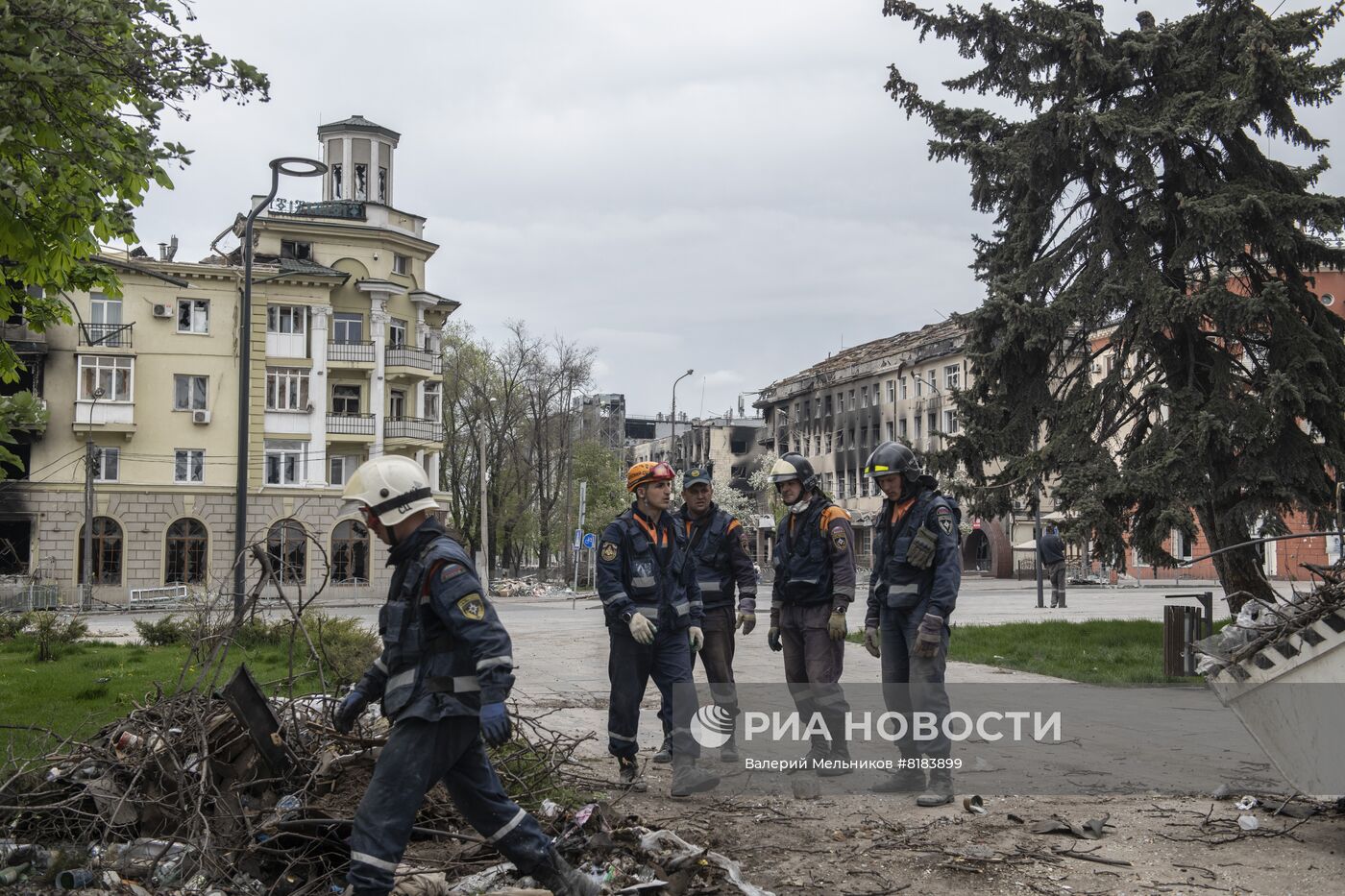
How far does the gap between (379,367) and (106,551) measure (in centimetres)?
1277

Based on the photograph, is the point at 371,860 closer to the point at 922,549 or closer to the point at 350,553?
the point at 922,549

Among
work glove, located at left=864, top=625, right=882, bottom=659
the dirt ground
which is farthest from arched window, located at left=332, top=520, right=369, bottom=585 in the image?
the dirt ground

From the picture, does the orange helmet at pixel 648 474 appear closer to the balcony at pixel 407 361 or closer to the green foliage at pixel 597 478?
the balcony at pixel 407 361

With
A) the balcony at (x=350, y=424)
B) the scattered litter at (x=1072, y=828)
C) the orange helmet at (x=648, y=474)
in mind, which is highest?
the balcony at (x=350, y=424)

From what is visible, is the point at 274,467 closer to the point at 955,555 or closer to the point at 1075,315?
the point at 1075,315

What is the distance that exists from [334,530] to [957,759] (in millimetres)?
42168

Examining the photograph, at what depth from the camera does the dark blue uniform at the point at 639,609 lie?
24.8 feet

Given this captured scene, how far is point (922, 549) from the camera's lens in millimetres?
7242

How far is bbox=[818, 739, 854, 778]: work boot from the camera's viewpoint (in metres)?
7.85

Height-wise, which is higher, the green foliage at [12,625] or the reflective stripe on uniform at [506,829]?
the reflective stripe on uniform at [506,829]

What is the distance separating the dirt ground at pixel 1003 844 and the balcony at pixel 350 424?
43.7m

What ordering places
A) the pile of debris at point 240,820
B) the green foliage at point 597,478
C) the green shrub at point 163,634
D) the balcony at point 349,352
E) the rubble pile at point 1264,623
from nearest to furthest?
the pile of debris at point 240,820
the rubble pile at point 1264,623
the green shrub at point 163,634
the balcony at point 349,352
the green foliage at point 597,478

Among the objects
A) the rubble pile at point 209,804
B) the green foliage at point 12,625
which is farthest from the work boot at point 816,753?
the green foliage at point 12,625

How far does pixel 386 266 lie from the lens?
51.7 m
